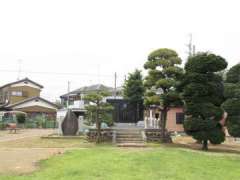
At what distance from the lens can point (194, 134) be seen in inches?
631

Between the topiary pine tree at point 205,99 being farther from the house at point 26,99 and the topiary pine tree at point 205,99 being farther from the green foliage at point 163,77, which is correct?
the house at point 26,99

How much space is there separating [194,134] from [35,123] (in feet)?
84.1

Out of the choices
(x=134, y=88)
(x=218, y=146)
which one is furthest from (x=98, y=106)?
(x=134, y=88)

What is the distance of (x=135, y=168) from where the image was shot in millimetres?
9562

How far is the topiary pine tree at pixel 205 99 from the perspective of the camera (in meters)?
15.8

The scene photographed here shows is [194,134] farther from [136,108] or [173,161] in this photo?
[136,108]

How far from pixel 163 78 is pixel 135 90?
43.1 feet

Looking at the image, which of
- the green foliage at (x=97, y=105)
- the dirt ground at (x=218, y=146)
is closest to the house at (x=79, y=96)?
the green foliage at (x=97, y=105)

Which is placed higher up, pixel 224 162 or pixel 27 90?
pixel 27 90

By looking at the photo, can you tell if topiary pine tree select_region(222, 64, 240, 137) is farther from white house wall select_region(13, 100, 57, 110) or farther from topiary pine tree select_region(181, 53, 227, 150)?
white house wall select_region(13, 100, 57, 110)

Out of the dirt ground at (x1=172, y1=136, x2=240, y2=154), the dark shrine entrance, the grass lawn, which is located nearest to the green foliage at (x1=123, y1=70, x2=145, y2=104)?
the dark shrine entrance

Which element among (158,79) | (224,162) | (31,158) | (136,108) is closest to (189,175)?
(224,162)

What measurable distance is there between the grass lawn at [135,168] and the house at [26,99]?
37389mm

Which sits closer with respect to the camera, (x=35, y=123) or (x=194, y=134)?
(x=194, y=134)
